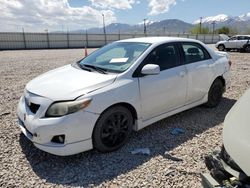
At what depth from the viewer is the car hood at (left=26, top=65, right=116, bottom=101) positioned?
3.30m

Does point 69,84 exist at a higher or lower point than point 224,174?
higher

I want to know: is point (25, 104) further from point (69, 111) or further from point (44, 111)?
point (69, 111)

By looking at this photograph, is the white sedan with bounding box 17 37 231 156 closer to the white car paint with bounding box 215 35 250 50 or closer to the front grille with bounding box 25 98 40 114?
the front grille with bounding box 25 98 40 114

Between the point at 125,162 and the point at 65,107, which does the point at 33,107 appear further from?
the point at 125,162

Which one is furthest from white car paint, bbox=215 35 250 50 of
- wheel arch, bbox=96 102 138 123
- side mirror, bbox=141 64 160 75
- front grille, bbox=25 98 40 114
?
front grille, bbox=25 98 40 114

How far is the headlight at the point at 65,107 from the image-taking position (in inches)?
125

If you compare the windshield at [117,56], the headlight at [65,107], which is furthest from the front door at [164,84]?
the headlight at [65,107]

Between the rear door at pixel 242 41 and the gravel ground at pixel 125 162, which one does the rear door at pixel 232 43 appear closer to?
the rear door at pixel 242 41

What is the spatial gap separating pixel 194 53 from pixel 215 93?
1.07m

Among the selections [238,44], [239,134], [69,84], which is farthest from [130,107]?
[238,44]

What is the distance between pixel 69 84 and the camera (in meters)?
3.52

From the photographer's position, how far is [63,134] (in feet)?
10.3

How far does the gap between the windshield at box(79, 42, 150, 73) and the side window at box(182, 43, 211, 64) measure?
2.96 feet

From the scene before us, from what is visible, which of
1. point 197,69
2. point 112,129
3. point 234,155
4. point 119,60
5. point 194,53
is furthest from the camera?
point 194,53
